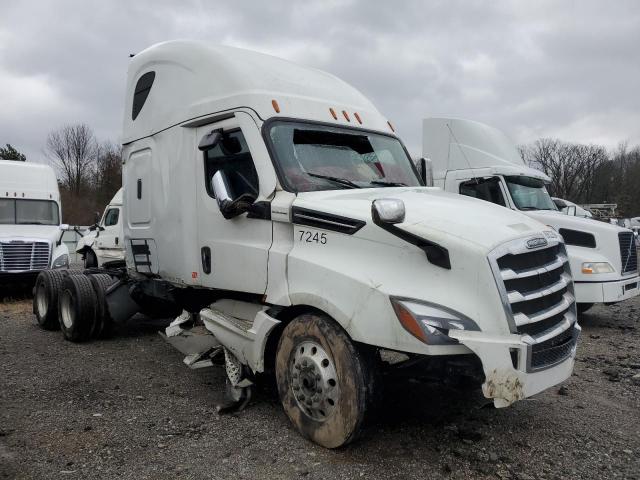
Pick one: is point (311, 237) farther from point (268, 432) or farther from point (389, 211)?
point (268, 432)

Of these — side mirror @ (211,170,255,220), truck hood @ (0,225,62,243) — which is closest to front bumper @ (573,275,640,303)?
side mirror @ (211,170,255,220)

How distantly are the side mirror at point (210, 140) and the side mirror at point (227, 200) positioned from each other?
340mm

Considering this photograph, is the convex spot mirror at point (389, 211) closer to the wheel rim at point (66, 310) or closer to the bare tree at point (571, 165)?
the wheel rim at point (66, 310)

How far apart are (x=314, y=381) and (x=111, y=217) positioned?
13837 millimetres

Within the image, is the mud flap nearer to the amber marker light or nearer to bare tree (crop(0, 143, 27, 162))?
the amber marker light

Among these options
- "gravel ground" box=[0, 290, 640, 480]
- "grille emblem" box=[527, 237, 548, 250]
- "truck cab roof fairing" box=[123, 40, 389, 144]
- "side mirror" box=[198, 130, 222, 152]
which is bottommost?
"gravel ground" box=[0, 290, 640, 480]

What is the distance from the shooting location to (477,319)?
3217 mm

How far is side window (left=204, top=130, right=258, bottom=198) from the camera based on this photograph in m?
4.50

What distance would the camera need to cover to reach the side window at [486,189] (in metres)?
9.33

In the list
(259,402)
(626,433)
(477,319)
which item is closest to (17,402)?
(259,402)

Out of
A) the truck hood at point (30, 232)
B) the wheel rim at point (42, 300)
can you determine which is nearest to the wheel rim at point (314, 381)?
the wheel rim at point (42, 300)

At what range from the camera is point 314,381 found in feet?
12.2

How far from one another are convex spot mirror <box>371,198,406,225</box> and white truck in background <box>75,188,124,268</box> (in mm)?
13321

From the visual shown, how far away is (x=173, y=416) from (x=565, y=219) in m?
7.12
